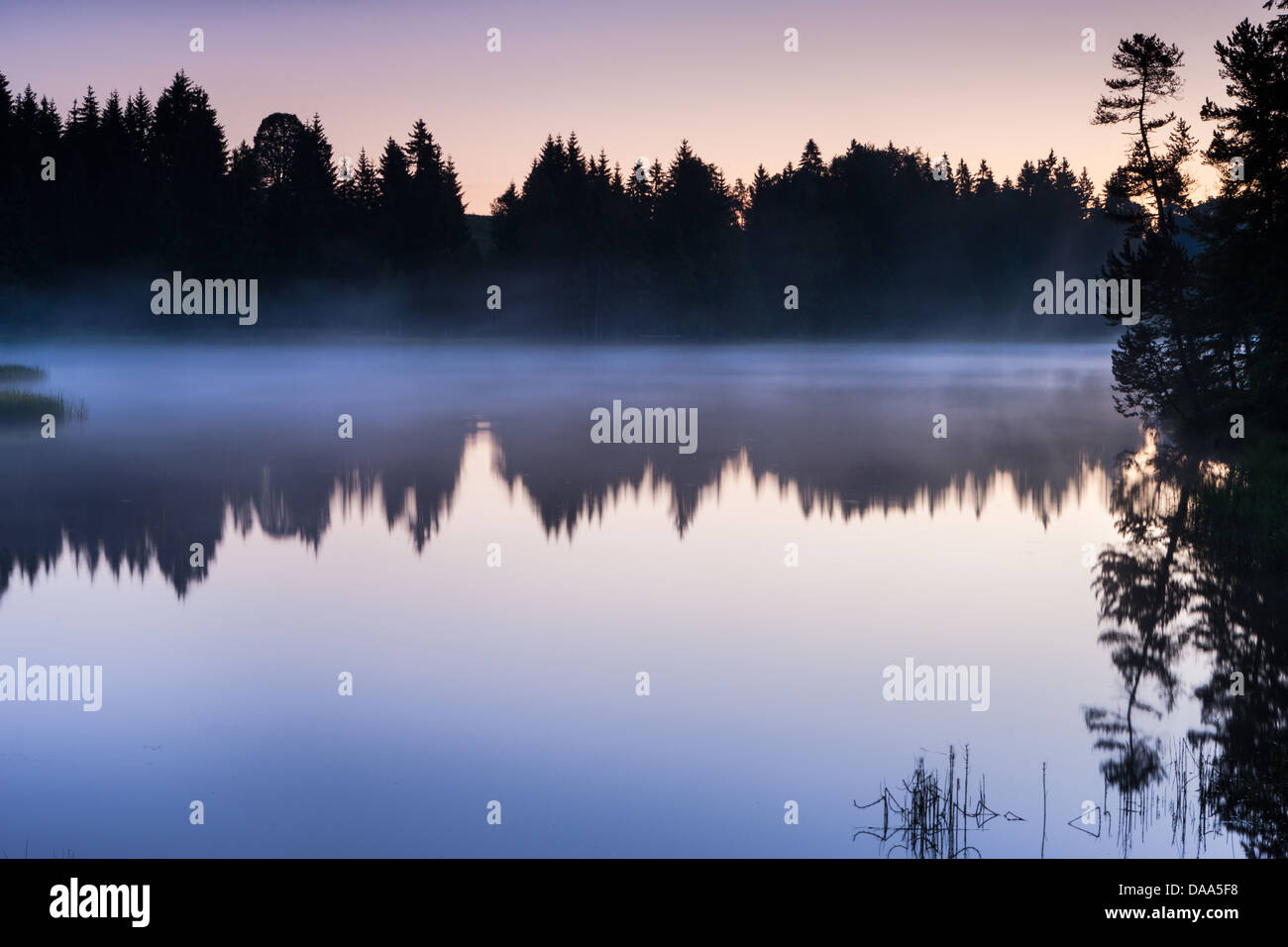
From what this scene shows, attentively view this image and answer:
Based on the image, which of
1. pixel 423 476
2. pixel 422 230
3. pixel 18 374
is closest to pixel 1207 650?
pixel 423 476

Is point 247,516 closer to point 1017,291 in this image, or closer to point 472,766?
point 472,766

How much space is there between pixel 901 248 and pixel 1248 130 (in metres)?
118

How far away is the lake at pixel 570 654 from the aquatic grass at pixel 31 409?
6.11 m

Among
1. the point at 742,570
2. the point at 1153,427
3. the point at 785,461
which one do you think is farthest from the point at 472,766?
the point at 1153,427

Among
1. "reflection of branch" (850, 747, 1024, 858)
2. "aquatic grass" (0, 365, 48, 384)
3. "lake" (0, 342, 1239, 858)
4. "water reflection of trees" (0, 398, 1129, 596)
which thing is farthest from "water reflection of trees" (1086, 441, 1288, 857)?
"aquatic grass" (0, 365, 48, 384)

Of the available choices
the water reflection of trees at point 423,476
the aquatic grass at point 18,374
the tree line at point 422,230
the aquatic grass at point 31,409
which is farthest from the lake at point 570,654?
the tree line at point 422,230

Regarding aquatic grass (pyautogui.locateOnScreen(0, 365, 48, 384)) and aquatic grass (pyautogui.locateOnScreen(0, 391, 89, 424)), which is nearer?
aquatic grass (pyautogui.locateOnScreen(0, 391, 89, 424))

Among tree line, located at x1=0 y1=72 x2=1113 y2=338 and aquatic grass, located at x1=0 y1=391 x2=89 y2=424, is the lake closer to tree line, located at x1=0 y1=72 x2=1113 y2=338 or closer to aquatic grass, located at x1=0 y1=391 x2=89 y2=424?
aquatic grass, located at x1=0 y1=391 x2=89 y2=424

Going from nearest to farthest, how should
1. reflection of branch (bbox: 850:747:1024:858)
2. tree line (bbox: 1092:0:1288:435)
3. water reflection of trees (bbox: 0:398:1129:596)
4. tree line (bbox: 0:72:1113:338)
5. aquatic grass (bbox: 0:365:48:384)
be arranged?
reflection of branch (bbox: 850:747:1024:858)
water reflection of trees (bbox: 0:398:1129:596)
tree line (bbox: 1092:0:1288:435)
aquatic grass (bbox: 0:365:48:384)
tree line (bbox: 0:72:1113:338)

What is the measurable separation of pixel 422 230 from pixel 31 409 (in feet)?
244

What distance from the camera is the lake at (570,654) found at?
29.8ft

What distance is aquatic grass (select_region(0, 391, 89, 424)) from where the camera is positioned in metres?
38.2

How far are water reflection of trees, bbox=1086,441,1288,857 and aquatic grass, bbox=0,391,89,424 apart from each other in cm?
3255

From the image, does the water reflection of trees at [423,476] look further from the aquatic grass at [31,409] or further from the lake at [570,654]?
the aquatic grass at [31,409]
